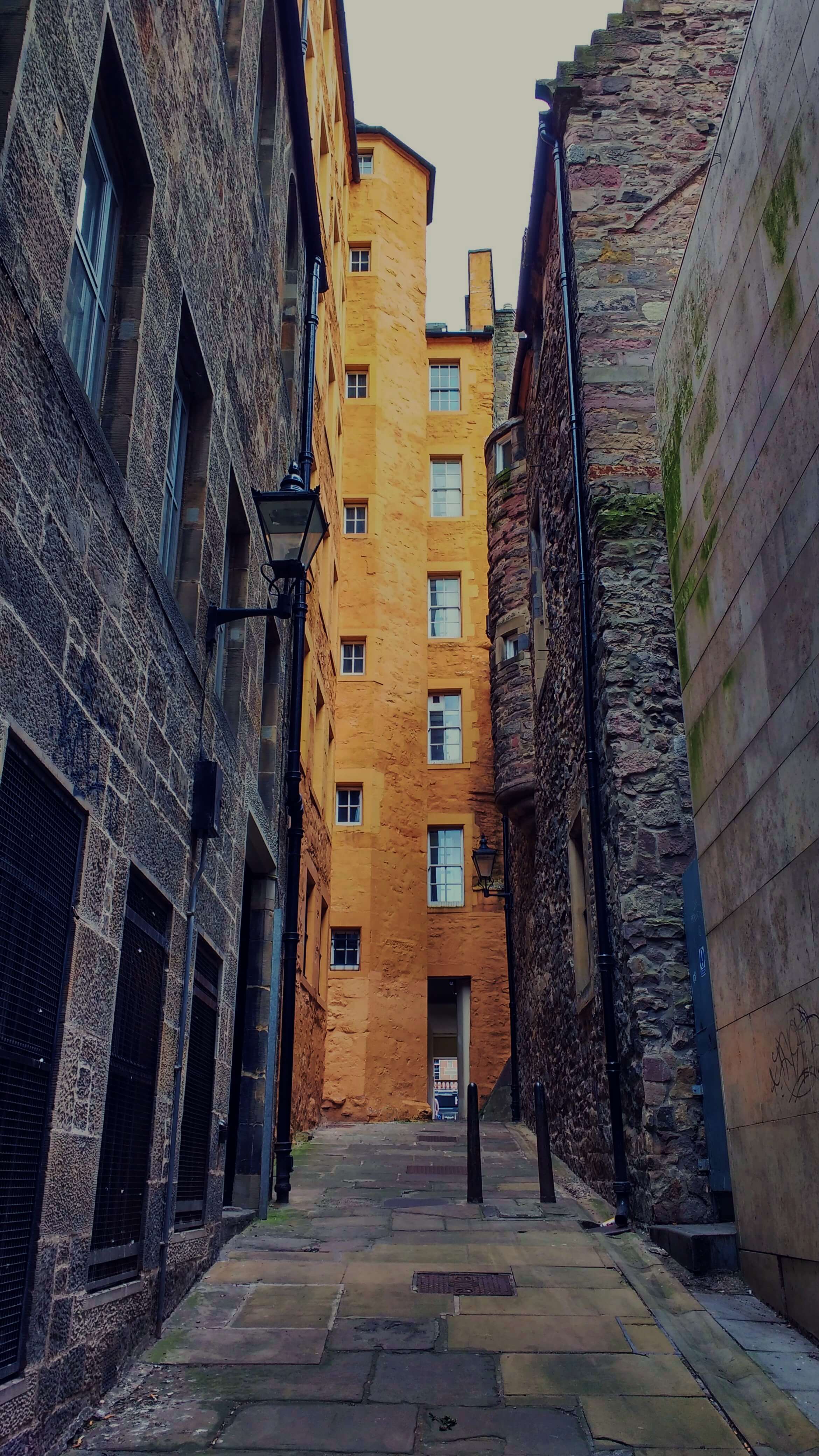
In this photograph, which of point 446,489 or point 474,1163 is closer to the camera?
point 474,1163

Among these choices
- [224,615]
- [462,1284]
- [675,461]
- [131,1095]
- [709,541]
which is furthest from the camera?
[675,461]

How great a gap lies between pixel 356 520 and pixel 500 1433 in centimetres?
1864

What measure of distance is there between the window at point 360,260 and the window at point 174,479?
18.6 meters

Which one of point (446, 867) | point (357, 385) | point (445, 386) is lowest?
point (446, 867)

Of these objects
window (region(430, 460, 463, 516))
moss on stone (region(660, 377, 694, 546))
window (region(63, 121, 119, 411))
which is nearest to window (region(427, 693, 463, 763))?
window (region(430, 460, 463, 516))

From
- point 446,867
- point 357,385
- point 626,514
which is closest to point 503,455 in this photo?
point 446,867

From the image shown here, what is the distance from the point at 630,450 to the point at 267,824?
12.0ft

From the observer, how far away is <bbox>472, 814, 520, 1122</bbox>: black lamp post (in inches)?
599

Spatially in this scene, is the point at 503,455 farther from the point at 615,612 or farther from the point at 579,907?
the point at 615,612

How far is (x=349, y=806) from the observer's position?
18953 millimetres

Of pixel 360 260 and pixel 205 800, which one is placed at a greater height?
pixel 360 260

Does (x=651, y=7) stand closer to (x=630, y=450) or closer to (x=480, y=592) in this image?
(x=630, y=450)

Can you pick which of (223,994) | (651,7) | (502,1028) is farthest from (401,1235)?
(502,1028)

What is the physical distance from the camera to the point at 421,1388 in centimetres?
386
